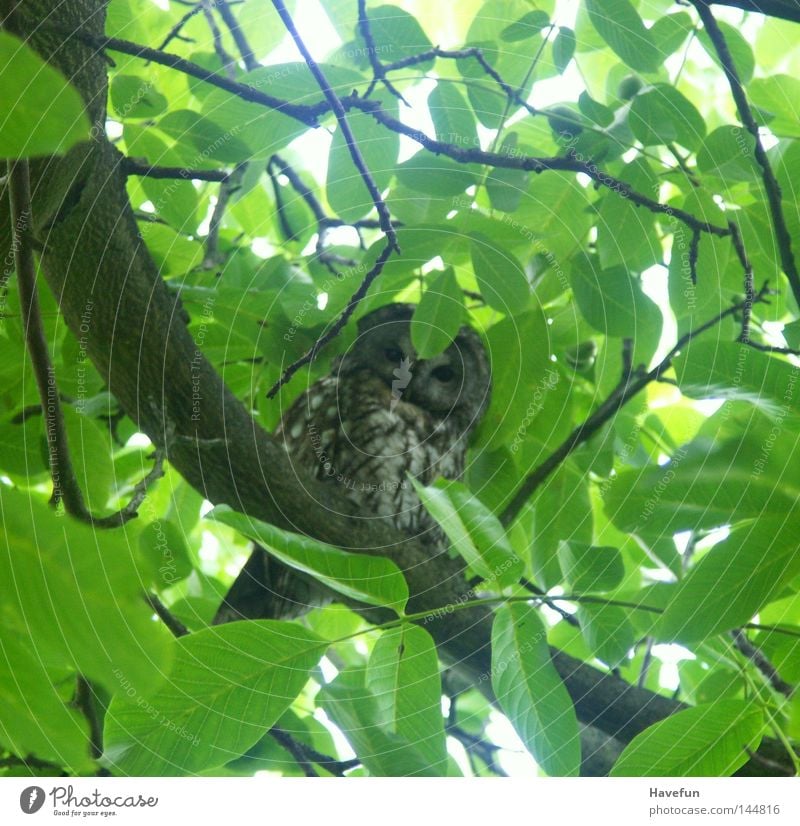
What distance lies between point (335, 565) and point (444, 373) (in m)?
0.76

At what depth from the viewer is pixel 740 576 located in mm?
703

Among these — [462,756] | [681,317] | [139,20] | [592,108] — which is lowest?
[462,756]

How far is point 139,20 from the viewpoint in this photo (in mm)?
860

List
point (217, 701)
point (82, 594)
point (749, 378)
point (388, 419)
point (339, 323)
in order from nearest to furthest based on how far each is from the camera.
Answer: point (82, 594), point (217, 701), point (749, 378), point (339, 323), point (388, 419)

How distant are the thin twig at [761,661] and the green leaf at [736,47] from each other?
62 cm

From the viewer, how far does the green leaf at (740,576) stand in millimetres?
703

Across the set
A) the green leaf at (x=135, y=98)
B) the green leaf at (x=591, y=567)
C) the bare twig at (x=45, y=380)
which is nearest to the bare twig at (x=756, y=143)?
the green leaf at (x=591, y=567)

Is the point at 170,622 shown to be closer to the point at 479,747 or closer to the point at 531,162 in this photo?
the point at 479,747

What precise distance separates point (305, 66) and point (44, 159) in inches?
10.5

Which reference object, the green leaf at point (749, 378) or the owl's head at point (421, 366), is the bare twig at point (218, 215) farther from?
the green leaf at point (749, 378)

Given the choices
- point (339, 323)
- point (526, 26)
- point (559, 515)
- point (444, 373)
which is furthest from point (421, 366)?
point (526, 26)

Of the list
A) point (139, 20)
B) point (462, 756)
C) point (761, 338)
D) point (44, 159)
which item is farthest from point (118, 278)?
point (761, 338)

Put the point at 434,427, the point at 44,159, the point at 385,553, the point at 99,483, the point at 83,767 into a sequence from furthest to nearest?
the point at 434,427, the point at 385,553, the point at 99,483, the point at 44,159, the point at 83,767

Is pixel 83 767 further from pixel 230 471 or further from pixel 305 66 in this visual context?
pixel 305 66
